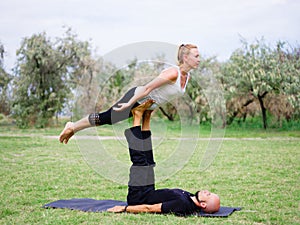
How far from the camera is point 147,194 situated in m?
5.08

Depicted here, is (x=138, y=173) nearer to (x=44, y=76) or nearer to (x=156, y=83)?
(x=156, y=83)

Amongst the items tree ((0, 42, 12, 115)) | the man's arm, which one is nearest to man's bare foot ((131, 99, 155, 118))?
the man's arm

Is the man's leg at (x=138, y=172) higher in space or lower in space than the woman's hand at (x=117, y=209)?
higher

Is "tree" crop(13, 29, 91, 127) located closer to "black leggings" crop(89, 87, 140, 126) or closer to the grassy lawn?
the grassy lawn

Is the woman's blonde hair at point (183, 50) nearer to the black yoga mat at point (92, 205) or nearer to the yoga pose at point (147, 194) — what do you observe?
the yoga pose at point (147, 194)

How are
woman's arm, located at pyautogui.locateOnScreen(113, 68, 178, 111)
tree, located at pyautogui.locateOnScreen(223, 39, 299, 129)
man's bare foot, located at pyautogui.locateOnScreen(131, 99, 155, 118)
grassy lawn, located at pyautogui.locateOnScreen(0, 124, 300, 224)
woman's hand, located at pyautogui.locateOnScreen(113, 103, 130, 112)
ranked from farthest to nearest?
tree, located at pyautogui.locateOnScreen(223, 39, 299, 129), man's bare foot, located at pyautogui.locateOnScreen(131, 99, 155, 118), woman's hand, located at pyautogui.locateOnScreen(113, 103, 130, 112), woman's arm, located at pyautogui.locateOnScreen(113, 68, 178, 111), grassy lawn, located at pyautogui.locateOnScreen(0, 124, 300, 224)

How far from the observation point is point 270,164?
30.6 feet

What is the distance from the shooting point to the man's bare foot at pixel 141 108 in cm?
533

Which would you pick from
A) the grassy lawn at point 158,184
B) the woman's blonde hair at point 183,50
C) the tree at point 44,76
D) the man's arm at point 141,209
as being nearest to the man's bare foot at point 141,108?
the woman's blonde hair at point 183,50

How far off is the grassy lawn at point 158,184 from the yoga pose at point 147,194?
19 cm

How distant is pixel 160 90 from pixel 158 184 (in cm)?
240

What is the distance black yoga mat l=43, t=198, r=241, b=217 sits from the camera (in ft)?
16.2

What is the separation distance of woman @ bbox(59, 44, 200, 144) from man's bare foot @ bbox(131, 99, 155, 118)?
0.04 meters

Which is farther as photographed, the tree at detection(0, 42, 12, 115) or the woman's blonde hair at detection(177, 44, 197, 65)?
the tree at detection(0, 42, 12, 115)
